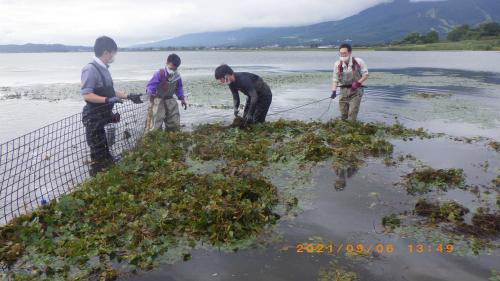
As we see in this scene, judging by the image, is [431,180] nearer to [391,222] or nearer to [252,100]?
[391,222]

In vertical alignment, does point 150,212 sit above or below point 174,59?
below

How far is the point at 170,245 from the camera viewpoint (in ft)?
18.8

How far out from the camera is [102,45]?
29.2 ft

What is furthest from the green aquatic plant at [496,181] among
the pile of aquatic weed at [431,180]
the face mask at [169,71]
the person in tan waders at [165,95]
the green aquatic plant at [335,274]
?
the face mask at [169,71]

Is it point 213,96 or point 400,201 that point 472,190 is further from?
point 213,96

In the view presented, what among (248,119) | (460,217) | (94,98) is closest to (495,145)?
(460,217)

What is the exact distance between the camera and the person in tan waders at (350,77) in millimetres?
12750

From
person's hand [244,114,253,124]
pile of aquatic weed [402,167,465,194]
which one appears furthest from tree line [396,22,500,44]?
pile of aquatic weed [402,167,465,194]

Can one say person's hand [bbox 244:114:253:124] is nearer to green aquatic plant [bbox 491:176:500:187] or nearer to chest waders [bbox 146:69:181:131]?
chest waders [bbox 146:69:181:131]

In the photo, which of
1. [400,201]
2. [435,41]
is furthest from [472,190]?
[435,41]

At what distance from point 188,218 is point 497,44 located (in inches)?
4553

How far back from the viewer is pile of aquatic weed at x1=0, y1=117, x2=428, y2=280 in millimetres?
5332
